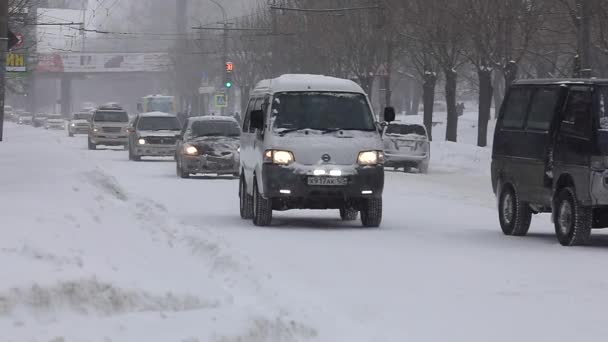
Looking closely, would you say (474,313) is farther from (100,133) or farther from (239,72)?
(239,72)

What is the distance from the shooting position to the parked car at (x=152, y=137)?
4725cm

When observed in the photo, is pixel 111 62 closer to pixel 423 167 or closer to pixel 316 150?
pixel 423 167

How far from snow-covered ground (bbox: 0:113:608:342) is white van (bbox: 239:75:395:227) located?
47cm


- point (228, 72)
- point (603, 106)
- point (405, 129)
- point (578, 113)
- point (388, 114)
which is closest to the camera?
point (603, 106)

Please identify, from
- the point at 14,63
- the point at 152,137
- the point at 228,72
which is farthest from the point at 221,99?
the point at 152,137

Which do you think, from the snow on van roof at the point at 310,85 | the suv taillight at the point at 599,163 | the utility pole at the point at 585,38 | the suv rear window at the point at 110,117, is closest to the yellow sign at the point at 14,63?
the suv rear window at the point at 110,117

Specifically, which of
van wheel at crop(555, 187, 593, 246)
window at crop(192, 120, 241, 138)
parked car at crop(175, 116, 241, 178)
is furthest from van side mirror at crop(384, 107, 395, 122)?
window at crop(192, 120, 241, 138)

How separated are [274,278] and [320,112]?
7.72 meters

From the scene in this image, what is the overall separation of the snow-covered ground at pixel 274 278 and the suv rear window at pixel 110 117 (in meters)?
39.1

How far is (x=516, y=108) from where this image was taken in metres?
19.3

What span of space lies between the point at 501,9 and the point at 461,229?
111 ft

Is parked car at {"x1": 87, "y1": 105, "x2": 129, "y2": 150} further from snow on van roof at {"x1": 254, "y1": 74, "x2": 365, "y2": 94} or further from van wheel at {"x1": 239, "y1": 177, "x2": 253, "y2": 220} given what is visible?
snow on van roof at {"x1": 254, "y1": 74, "x2": 365, "y2": 94}

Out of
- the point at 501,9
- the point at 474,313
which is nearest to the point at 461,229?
the point at 474,313

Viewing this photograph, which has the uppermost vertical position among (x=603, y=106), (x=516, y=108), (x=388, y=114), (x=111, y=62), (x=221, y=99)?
(x=603, y=106)
